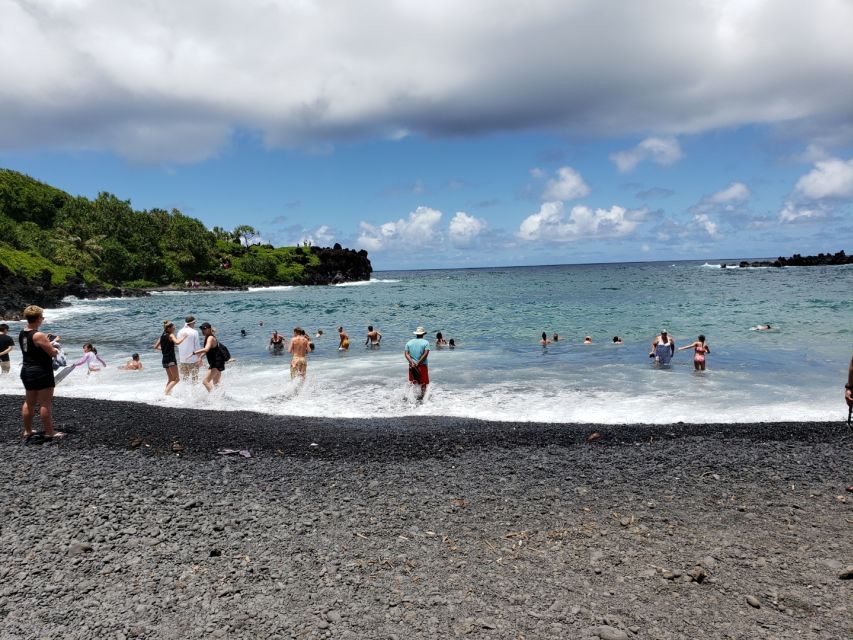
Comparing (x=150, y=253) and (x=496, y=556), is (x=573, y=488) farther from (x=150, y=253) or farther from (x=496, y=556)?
(x=150, y=253)

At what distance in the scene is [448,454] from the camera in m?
8.54

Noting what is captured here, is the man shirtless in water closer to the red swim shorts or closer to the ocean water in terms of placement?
the ocean water

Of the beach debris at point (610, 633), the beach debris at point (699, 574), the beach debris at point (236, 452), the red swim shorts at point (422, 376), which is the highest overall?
the red swim shorts at point (422, 376)

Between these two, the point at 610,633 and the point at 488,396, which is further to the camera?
the point at 488,396

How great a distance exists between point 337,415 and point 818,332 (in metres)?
25.6

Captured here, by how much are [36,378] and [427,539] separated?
268 inches

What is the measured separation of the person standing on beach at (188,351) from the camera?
13.8m

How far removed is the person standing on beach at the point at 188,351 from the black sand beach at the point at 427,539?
5.00 meters

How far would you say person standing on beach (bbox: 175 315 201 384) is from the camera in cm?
1375

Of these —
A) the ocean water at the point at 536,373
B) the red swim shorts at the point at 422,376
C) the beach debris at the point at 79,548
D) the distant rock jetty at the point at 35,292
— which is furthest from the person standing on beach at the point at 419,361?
the distant rock jetty at the point at 35,292

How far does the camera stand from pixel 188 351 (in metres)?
13.9

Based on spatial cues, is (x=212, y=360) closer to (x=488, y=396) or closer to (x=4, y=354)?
(x=488, y=396)

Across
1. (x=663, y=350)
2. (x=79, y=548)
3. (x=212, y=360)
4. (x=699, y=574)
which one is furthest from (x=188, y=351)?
(x=663, y=350)

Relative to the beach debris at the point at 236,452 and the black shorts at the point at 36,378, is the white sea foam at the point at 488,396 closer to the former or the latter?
the beach debris at the point at 236,452
